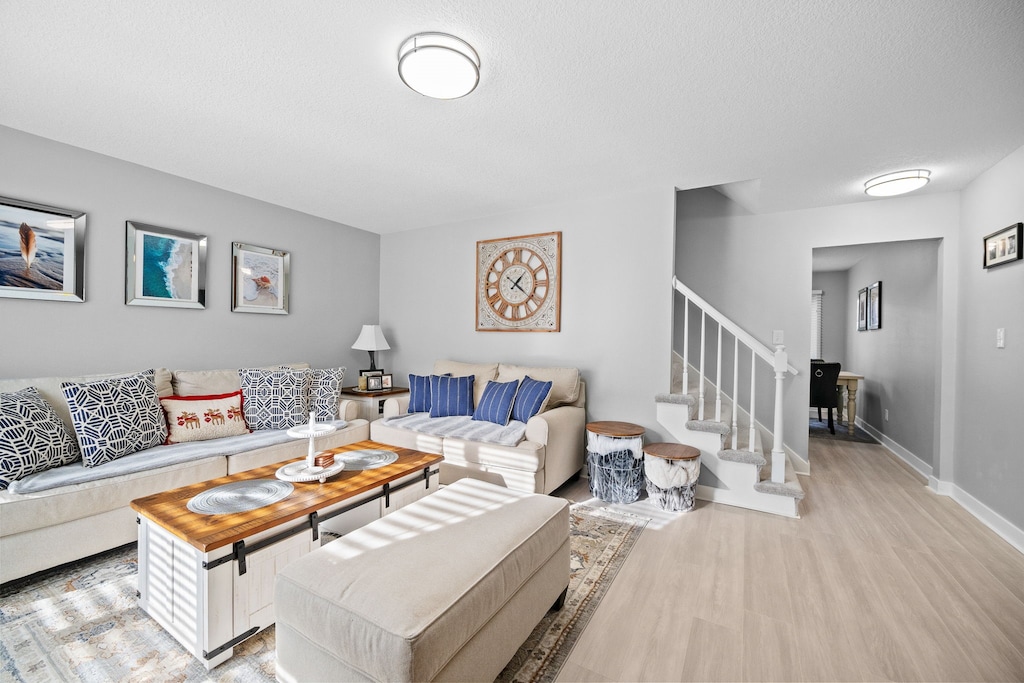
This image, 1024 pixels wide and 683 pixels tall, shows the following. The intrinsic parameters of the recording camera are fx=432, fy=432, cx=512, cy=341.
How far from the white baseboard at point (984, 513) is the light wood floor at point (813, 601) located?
0.20ft

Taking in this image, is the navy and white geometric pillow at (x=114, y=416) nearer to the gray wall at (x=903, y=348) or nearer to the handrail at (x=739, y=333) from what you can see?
the handrail at (x=739, y=333)

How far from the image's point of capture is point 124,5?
160 centimetres

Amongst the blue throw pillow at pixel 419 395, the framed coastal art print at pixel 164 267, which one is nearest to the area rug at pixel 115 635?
the framed coastal art print at pixel 164 267

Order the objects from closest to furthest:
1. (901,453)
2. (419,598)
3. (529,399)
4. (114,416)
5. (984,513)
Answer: (419,598) → (114,416) → (984,513) → (529,399) → (901,453)

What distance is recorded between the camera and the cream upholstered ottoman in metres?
1.14

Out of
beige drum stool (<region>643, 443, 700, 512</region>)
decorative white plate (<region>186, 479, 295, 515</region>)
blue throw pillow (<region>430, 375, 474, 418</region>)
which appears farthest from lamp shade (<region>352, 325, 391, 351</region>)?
beige drum stool (<region>643, 443, 700, 512</region>)

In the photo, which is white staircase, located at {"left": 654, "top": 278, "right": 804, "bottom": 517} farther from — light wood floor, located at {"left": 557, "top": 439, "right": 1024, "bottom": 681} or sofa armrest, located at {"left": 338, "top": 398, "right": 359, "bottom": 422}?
sofa armrest, located at {"left": 338, "top": 398, "right": 359, "bottom": 422}

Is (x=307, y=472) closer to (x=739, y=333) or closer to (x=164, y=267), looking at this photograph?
(x=164, y=267)

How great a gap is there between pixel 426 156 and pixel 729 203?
2927mm

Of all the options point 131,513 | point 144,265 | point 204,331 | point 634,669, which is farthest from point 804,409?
point 144,265

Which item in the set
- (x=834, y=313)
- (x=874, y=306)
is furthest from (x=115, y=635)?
(x=834, y=313)

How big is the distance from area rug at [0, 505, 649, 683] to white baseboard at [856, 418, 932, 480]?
3465 millimetres

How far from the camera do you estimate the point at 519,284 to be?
13.5 feet

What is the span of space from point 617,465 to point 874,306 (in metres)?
4.35
